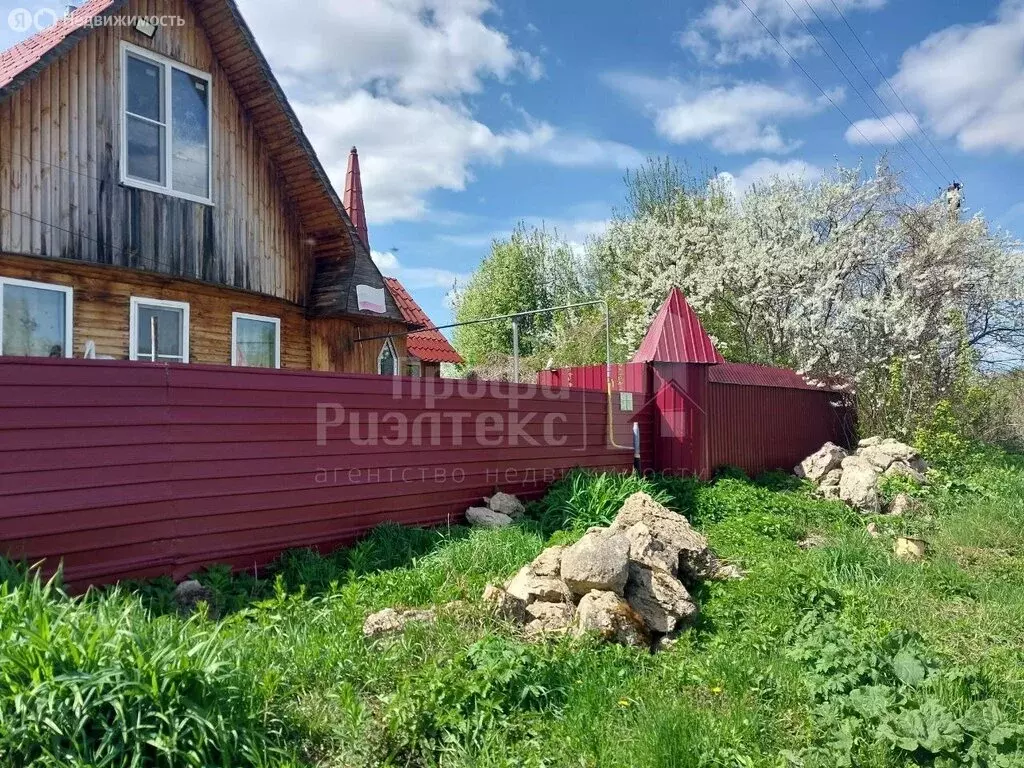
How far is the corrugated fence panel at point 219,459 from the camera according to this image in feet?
14.3

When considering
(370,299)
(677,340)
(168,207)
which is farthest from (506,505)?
(168,207)

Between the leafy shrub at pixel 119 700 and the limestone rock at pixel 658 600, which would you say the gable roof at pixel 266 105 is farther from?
the leafy shrub at pixel 119 700

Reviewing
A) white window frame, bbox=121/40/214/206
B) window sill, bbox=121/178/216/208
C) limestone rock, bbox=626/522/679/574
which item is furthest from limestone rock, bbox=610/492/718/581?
white window frame, bbox=121/40/214/206

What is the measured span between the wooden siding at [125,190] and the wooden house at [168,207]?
0.6 inches

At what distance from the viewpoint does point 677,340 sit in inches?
377

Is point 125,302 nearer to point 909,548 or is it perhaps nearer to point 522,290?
point 909,548

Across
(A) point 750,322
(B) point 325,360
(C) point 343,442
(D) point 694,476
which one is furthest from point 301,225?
(A) point 750,322

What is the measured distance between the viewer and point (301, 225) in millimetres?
9289

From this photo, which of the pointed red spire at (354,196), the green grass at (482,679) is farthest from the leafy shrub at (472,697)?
A: the pointed red spire at (354,196)

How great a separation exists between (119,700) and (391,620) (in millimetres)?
1702

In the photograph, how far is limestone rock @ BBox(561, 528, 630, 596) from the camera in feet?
14.8

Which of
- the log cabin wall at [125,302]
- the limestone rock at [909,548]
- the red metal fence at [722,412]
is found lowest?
the limestone rock at [909,548]

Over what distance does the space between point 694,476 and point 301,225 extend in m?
6.49

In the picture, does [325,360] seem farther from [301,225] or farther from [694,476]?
[694,476]
